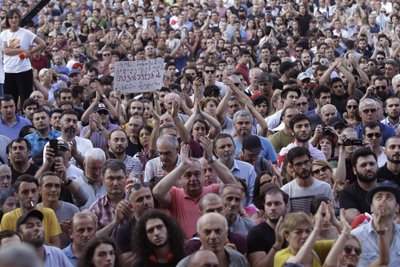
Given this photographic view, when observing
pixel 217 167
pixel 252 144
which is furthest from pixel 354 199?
pixel 252 144

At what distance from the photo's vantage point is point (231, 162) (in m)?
10.3

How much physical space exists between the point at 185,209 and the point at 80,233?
98 cm

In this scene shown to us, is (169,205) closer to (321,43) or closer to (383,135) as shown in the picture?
(383,135)

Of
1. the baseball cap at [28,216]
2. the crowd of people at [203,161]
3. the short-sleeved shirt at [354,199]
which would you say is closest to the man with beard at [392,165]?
the crowd of people at [203,161]

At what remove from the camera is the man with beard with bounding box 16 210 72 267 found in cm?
781

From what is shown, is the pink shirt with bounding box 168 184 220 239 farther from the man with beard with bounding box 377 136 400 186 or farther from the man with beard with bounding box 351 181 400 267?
the man with beard with bounding box 377 136 400 186

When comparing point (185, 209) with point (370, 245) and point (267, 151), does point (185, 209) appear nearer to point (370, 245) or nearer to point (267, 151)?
point (370, 245)

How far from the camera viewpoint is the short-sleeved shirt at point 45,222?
8.64 m

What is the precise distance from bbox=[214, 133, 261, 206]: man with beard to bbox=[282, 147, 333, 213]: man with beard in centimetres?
67

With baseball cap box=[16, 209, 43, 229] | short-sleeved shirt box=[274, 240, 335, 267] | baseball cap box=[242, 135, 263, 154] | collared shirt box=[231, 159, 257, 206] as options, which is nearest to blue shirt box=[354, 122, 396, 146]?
baseball cap box=[242, 135, 263, 154]

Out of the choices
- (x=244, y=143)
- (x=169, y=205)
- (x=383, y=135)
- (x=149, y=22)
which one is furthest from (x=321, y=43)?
(x=169, y=205)

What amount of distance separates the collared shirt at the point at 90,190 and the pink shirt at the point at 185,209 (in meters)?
1.24

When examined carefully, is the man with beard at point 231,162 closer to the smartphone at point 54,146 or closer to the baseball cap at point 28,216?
the smartphone at point 54,146

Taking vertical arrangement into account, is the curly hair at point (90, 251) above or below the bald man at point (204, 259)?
above
